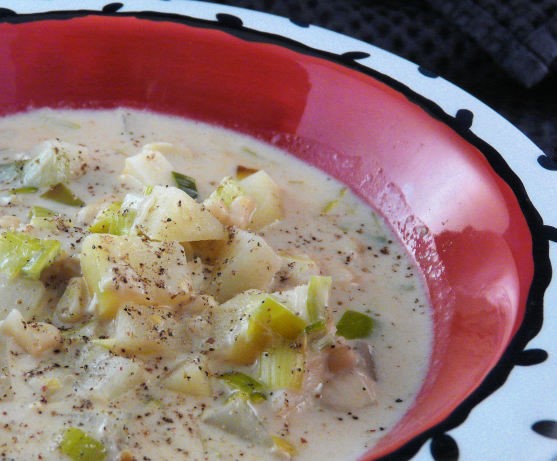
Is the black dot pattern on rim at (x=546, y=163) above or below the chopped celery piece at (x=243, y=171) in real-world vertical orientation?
above

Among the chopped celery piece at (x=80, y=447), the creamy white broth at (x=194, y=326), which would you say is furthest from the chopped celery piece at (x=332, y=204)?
the chopped celery piece at (x=80, y=447)

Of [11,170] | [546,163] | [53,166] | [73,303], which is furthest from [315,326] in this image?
[11,170]

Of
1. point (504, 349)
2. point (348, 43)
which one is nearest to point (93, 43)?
point (348, 43)

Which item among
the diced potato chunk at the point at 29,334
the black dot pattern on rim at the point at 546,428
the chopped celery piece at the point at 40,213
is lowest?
the chopped celery piece at the point at 40,213

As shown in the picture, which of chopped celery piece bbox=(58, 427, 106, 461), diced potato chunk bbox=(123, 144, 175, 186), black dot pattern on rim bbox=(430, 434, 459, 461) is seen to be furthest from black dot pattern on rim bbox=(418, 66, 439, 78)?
chopped celery piece bbox=(58, 427, 106, 461)

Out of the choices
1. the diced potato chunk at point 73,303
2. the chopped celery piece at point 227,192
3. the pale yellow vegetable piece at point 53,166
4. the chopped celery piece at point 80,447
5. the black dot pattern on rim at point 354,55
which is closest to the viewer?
the chopped celery piece at point 80,447

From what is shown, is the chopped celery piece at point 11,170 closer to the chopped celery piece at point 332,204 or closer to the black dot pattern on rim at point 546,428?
the chopped celery piece at point 332,204

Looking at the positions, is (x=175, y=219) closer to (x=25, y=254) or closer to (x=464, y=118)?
(x=25, y=254)
